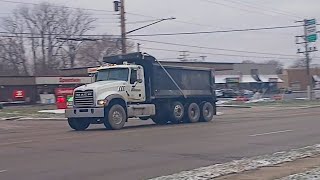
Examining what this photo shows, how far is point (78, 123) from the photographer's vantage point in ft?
87.9

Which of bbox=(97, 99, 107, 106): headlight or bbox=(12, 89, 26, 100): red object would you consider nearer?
bbox=(97, 99, 107, 106): headlight

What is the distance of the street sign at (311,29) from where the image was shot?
69.8 m

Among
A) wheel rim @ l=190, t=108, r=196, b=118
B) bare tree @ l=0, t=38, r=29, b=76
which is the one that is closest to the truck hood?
wheel rim @ l=190, t=108, r=196, b=118

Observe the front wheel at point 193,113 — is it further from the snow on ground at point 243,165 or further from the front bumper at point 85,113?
the snow on ground at point 243,165

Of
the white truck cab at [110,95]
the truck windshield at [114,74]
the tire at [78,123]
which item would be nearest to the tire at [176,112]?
the white truck cab at [110,95]

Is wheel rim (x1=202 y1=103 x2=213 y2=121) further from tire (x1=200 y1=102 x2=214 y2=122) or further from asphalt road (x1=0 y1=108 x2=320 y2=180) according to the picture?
asphalt road (x1=0 y1=108 x2=320 y2=180)

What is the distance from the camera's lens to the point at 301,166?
41.2 ft

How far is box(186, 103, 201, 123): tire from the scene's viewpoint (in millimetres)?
30156

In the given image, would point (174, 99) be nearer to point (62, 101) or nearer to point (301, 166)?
point (301, 166)

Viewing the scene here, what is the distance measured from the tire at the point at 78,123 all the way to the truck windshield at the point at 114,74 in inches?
77.6

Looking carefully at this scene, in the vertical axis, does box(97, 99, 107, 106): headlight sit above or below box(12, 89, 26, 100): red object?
below

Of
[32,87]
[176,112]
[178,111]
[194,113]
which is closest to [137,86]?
[176,112]

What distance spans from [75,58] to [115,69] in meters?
69.6

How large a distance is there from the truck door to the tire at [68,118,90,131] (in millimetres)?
2130
